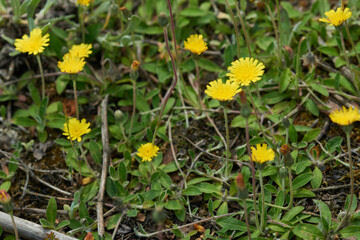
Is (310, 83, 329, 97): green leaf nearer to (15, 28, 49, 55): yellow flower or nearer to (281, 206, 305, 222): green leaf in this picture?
(281, 206, 305, 222): green leaf

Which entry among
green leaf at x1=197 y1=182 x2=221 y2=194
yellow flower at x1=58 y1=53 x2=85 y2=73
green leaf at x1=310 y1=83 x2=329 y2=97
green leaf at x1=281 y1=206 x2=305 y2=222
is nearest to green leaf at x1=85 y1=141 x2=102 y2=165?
yellow flower at x1=58 y1=53 x2=85 y2=73

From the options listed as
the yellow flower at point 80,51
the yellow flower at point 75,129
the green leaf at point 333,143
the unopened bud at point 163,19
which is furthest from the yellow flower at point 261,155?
the yellow flower at point 80,51

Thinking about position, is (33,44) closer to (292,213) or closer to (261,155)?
(261,155)

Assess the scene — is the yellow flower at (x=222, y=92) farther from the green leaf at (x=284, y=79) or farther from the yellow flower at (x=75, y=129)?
the yellow flower at (x=75, y=129)

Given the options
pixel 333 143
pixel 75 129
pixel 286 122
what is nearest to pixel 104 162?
pixel 75 129

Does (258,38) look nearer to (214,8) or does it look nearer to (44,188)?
(214,8)

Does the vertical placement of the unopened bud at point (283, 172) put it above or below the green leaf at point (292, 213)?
above
